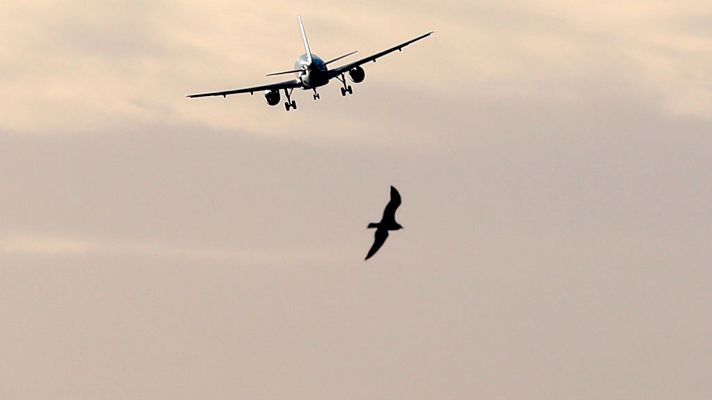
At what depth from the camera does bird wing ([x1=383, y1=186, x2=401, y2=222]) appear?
145250mm

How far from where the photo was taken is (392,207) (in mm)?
147375

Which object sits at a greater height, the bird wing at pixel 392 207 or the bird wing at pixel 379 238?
the bird wing at pixel 392 207

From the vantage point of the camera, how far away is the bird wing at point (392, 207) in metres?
145

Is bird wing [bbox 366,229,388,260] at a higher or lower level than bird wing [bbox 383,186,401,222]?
lower

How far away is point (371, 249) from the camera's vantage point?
143 metres

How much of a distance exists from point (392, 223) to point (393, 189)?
937 centimetres

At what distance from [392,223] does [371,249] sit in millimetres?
8031

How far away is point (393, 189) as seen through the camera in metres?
142

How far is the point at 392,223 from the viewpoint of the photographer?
151m
